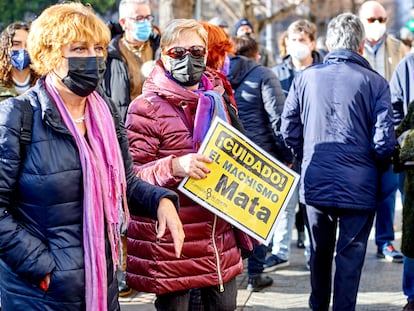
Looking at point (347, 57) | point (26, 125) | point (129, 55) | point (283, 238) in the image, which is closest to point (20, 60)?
point (129, 55)

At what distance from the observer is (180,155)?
4043mm

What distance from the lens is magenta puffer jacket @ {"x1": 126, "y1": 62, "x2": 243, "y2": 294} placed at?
4012mm

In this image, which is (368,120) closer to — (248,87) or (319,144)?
(319,144)

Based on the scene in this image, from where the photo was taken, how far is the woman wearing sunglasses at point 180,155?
13.2ft

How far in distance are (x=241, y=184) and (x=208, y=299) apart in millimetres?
670

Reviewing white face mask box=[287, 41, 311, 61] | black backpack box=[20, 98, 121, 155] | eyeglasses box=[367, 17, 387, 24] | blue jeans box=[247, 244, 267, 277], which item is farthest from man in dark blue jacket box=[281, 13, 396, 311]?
black backpack box=[20, 98, 121, 155]

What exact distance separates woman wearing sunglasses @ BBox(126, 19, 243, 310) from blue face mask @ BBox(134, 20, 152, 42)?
240 centimetres

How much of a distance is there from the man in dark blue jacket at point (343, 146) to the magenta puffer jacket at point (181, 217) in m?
1.26

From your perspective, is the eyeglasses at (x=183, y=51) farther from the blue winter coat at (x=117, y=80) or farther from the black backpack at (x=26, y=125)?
the blue winter coat at (x=117, y=80)

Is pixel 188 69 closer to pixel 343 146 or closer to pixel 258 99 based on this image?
pixel 343 146

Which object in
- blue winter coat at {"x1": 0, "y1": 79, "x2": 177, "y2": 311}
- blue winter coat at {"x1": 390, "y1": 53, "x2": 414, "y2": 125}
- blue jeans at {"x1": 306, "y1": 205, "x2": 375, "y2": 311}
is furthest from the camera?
blue winter coat at {"x1": 390, "y1": 53, "x2": 414, "y2": 125}

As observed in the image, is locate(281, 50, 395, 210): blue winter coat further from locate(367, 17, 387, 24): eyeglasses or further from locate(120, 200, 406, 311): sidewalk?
locate(367, 17, 387, 24): eyeglasses

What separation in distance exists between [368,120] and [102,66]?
2.40m

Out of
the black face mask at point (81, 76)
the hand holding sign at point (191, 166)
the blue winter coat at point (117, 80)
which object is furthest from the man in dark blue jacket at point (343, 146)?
the black face mask at point (81, 76)
